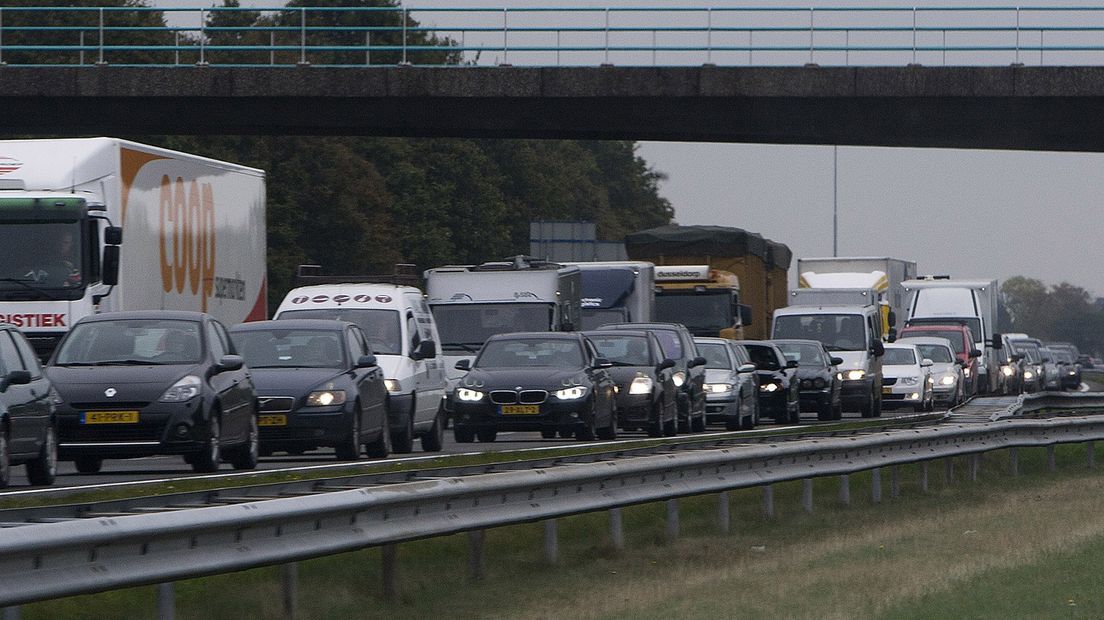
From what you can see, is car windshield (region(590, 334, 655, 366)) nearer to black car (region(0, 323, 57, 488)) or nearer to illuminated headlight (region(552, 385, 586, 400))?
illuminated headlight (region(552, 385, 586, 400))

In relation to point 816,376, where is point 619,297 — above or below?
above

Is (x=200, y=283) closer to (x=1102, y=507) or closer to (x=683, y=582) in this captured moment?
(x=1102, y=507)

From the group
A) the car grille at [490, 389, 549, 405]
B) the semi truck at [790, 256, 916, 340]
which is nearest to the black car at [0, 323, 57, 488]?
the car grille at [490, 389, 549, 405]

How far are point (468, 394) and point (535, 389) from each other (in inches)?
35.7

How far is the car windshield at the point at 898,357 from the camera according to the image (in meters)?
46.2

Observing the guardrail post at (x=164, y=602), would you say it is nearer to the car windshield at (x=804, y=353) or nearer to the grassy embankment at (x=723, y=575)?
the grassy embankment at (x=723, y=575)

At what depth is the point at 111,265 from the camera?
24.1 meters

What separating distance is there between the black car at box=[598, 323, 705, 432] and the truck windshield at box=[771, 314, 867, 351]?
1066 cm

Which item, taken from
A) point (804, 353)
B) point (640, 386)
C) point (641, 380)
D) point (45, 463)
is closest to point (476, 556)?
point (45, 463)

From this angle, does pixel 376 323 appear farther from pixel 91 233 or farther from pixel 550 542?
pixel 550 542

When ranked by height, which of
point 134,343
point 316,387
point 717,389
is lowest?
point 717,389

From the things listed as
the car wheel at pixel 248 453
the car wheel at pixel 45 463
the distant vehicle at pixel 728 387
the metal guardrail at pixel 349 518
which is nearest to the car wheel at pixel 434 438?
the car wheel at pixel 248 453

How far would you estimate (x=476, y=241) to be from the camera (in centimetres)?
8331

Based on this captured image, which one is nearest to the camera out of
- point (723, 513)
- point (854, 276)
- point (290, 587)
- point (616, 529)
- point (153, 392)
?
point (290, 587)
